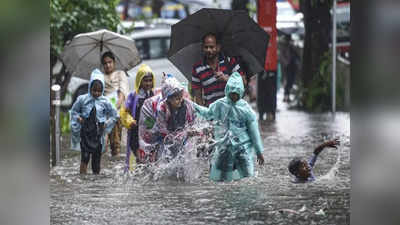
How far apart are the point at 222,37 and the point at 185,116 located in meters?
1.17

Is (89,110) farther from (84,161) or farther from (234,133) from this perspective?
(234,133)

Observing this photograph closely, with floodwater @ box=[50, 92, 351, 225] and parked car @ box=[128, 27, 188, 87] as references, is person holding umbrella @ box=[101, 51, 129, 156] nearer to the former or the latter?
floodwater @ box=[50, 92, 351, 225]

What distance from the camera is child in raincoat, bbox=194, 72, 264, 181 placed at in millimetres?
9062

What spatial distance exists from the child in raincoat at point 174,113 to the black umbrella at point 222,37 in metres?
0.88

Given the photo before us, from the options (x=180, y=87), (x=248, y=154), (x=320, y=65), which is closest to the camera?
(x=248, y=154)

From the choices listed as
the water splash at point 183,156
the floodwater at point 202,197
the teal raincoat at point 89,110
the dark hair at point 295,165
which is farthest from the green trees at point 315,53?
the dark hair at point 295,165

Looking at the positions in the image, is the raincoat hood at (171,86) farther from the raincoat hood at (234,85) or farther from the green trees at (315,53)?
the green trees at (315,53)

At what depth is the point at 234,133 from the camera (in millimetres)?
9102

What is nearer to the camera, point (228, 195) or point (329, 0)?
point (228, 195)

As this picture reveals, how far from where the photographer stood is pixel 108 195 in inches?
370

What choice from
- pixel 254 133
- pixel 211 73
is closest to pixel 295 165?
pixel 254 133
